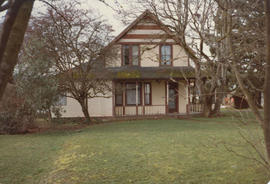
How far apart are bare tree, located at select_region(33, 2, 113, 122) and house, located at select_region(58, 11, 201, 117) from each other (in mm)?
3397

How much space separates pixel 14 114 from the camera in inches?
558

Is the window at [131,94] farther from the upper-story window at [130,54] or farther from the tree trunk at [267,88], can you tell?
the tree trunk at [267,88]

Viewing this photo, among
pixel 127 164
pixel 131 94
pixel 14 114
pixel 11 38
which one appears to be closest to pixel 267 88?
pixel 11 38

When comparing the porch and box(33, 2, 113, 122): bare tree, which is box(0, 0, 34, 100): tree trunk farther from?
the porch

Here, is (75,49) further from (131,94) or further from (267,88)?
(267,88)

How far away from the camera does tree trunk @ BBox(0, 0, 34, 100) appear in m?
1.56

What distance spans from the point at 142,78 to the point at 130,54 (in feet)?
9.14

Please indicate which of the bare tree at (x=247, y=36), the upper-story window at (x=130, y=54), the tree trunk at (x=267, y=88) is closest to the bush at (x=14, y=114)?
the upper-story window at (x=130, y=54)

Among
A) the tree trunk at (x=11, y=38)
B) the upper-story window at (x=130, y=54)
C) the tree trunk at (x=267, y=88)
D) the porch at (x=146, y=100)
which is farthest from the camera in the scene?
the upper-story window at (x=130, y=54)

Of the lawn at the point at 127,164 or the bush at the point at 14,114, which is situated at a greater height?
the bush at the point at 14,114

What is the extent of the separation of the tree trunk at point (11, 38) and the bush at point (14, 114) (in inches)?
A: 499

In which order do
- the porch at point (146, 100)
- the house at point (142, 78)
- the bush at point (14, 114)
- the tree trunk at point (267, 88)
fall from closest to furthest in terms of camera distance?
the tree trunk at point (267, 88)
the bush at point (14, 114)
the house at point (142, 78)
the porch at point (146, 100)

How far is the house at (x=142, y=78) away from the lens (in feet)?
70.9

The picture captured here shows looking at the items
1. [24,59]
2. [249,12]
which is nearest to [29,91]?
[24,59]
